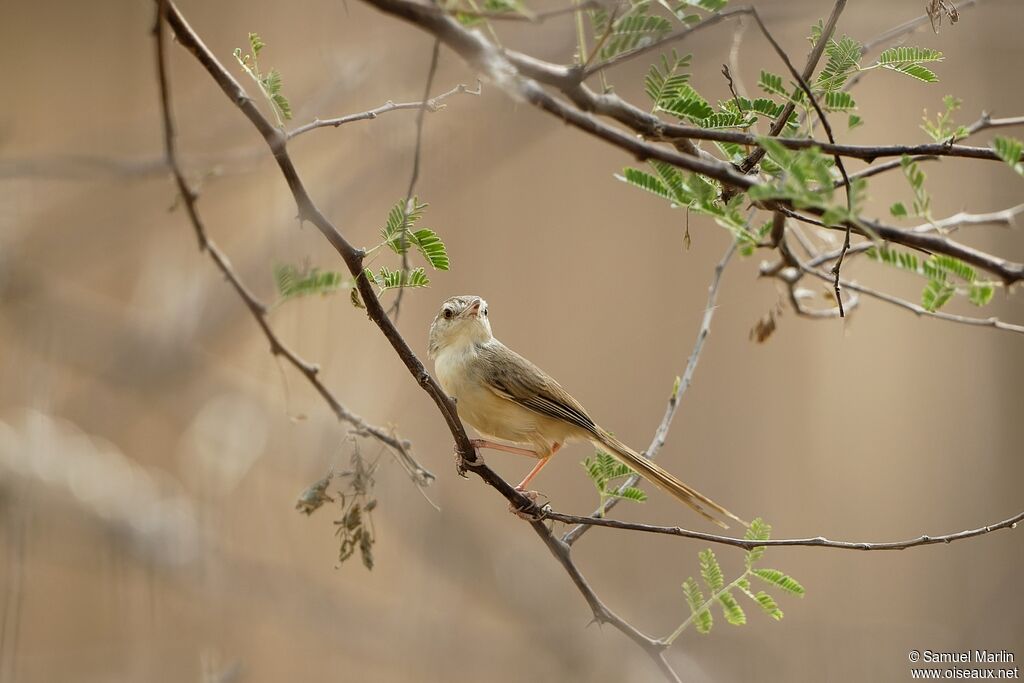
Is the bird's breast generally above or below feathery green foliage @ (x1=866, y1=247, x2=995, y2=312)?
above

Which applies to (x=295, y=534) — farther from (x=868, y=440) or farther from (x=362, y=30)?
(x=868, y=440)

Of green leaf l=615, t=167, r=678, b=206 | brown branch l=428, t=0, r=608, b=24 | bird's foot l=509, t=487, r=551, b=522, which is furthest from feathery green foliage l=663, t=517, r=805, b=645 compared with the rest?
brown branch l=428, t=0, r=608, b=24

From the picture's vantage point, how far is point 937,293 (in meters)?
1.72

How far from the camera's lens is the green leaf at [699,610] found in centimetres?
209

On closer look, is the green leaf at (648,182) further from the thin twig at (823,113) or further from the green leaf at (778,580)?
the green leaf at (778,580)

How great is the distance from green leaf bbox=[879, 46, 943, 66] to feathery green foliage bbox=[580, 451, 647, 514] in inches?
42.1

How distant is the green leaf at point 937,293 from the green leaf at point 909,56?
0.41 metres

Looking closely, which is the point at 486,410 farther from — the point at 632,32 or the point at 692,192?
the point at 632,32

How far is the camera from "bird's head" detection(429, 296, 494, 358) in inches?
116

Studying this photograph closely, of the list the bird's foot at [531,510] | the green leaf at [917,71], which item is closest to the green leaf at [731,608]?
the bird's foot at [531,510]

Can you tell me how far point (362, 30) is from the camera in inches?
237

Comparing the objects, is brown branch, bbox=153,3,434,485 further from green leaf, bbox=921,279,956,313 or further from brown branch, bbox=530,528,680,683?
green leaf, bbox=921,279,956,313

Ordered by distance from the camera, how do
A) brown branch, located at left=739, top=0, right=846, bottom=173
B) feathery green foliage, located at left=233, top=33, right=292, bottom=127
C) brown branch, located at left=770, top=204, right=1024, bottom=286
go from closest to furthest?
1. brown branch, located at left=770, top=204, right=1024, bottom=286
2. brown branch, located at left=739, top=0, right=846, bottom=173
3. feathery green foliage, located at left=233, top=33, right=292, bottom=127

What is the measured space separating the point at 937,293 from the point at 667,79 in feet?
2.16
